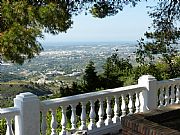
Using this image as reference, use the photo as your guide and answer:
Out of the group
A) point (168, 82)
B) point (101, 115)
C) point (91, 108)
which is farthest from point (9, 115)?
point (168, 82)

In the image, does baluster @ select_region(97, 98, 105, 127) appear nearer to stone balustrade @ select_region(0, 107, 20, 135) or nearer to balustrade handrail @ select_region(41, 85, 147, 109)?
balustrade handrail @ select_region(41, 85, 147, 109)

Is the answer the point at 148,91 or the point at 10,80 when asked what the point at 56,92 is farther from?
the point at 148,91

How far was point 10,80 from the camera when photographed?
10805 millimetres

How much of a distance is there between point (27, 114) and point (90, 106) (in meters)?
1.87

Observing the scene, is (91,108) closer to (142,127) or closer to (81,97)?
(81,97)

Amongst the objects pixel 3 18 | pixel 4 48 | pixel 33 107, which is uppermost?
pixel 3 18

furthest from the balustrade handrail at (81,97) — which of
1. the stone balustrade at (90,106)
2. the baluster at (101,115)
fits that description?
the baluster at (101,115)

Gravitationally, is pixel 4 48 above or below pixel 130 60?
above

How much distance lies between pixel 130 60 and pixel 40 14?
650 centimetres

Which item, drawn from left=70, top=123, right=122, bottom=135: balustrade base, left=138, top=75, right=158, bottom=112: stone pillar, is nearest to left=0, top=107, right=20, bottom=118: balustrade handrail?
left=70, top=123, right=122, bottom=135: balustrade base

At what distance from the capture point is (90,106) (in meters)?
6.62

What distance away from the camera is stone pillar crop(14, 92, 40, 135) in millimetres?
4930

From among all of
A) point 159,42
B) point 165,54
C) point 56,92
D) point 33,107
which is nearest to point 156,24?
point 159,42

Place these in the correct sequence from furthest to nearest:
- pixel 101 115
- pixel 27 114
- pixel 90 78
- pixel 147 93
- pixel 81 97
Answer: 1. pixel 90 78
2. pixel 147 93
3. pixel 101 115
4. pixel 81 97
5. pixel 27 114
